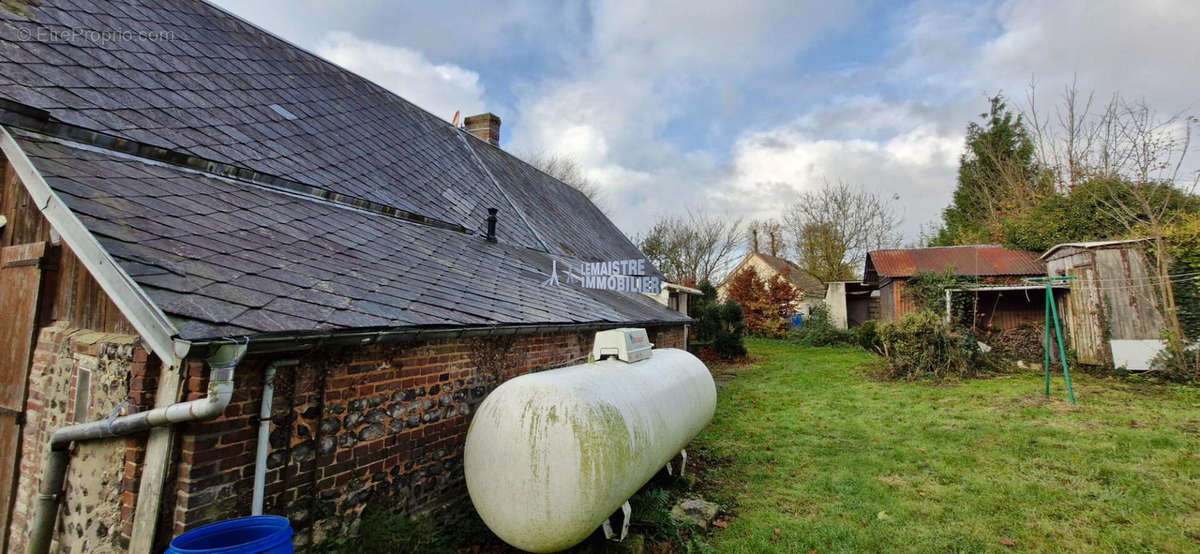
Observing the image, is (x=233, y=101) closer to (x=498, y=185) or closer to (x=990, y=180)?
(x=498, y=185)

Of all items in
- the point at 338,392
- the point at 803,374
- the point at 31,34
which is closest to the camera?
the point at 338,392

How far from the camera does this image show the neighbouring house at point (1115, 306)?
1151 cm

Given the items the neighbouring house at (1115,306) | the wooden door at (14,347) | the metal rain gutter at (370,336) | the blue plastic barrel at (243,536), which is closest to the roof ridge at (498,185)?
the metal rain gutter at (370,336)

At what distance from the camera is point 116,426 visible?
9.32 feet

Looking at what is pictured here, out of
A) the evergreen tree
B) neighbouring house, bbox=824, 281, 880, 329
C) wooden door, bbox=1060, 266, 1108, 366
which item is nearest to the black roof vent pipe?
wooden door, bbox=1060, 266, 1108, 366

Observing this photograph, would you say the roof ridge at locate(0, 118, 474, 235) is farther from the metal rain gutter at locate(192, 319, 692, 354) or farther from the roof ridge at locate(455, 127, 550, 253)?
the roof ridge at locate(455, 127, 550, 253)

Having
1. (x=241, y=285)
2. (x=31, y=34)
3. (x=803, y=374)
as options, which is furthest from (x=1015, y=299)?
(x=31, y=34)

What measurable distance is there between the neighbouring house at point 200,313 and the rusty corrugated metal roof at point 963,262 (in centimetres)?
1608

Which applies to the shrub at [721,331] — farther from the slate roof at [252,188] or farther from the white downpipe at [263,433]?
the white downpipe at [263,433]

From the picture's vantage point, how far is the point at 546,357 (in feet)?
19.8

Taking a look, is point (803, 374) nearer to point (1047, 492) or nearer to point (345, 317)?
point (1047, 492)

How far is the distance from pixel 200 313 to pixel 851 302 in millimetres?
26722

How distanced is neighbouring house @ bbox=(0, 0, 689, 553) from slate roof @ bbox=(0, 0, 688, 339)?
28 millimetres

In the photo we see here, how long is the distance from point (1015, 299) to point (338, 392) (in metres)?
18.8
